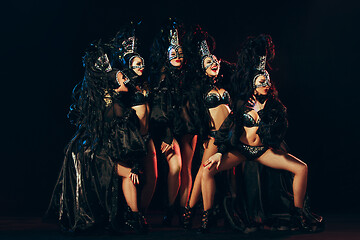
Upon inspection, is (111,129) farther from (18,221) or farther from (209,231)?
(18,221)

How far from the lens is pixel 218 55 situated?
7.06m

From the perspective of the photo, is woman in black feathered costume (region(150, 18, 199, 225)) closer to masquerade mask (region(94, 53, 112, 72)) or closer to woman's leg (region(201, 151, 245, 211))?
woman's leg (region(201, 151, 245, 211))

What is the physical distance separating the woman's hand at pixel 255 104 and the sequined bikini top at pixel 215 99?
0.37 m

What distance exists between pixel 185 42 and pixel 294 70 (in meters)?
1.93

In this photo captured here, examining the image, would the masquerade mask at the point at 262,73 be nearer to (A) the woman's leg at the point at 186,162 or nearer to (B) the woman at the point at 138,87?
(A) the woman's leg at the point at 186,162

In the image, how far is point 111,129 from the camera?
5.11 m

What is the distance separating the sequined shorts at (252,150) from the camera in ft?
17.0

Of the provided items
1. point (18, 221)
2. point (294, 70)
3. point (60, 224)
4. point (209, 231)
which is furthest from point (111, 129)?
point (294, 70)

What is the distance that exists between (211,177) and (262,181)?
0.59 metres

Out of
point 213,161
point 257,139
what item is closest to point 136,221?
point 213,161

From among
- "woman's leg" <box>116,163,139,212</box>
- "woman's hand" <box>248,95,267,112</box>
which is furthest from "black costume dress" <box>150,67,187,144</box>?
"woman's hand" <box>248,95,267,112</box>

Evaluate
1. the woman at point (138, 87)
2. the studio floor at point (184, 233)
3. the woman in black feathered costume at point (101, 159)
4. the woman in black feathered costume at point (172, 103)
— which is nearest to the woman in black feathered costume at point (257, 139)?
the studio floor at point (184, 233)

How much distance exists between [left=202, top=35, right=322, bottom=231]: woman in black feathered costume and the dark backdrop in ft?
5.71

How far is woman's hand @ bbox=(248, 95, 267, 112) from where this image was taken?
5223mm
